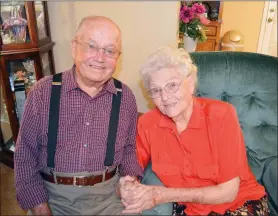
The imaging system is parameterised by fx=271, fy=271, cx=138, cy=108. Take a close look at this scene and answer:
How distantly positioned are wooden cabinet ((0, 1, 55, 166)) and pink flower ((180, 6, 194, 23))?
3.51 ft

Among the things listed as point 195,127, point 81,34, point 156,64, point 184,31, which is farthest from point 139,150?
point 184,31

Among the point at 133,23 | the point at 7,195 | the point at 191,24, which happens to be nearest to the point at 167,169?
the point at 133,23

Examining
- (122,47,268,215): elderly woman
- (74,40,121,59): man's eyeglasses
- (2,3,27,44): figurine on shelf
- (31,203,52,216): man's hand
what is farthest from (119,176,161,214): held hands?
(2,3,27,44): figurine on shelf

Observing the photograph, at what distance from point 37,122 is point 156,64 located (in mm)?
584

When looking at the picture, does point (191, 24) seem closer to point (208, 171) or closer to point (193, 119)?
point (193, 119)

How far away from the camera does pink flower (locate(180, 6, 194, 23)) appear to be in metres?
2.03

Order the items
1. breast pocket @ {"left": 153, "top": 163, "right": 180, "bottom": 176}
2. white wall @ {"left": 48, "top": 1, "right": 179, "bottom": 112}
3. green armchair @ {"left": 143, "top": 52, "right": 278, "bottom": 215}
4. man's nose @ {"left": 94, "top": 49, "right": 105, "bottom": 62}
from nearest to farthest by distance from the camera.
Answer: man's nose @ {"left": 94, "top": 49, "right": 105, "bottom": 62} → breast pocket @ {"left": 153, "top": 163, "right": 180, "bottom": 176} → green armchair @ {"left": 143, "top": 52, "right": 278, "bottom": 215} → white wall @ {"left": 48, "top": 1, "right": 179, "bottom": 112}

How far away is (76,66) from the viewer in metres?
1.25

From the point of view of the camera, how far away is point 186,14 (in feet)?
6.69

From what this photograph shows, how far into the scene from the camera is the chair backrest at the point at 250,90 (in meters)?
1.51

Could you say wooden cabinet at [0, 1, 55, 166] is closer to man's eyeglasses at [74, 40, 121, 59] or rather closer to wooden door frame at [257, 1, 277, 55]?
man's eyeglasses at [74, 40, 121, 59]

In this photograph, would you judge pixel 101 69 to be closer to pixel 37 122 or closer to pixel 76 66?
pixel 76 66

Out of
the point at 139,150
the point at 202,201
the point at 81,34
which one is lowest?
the point at 202,201

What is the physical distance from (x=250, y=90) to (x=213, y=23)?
10.7 feet
